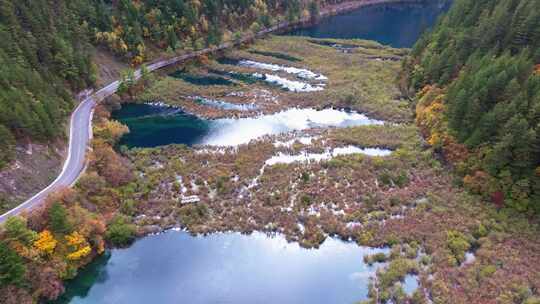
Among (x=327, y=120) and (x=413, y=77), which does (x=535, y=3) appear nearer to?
(x=413, y=77)

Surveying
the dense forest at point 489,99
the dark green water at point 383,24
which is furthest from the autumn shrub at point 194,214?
the dark green water at point 383,24

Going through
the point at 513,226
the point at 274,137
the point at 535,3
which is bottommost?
the point at 513,226

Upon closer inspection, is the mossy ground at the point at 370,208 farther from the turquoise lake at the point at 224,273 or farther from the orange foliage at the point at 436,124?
the orange foliage at the point at 436,124

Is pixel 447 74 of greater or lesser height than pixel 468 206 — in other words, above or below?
above

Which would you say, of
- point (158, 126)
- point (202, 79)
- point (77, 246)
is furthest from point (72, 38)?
point (77, 246)

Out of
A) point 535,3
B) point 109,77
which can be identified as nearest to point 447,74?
point 535,3

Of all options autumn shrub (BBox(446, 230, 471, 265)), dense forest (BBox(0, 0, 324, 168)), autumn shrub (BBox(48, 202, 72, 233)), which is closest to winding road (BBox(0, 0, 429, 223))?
dense forest (BBox(0, 0, 324, 168))
